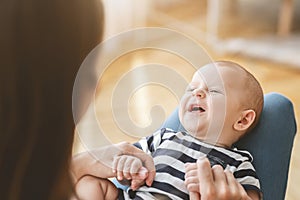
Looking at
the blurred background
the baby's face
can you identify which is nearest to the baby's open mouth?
the baby's face

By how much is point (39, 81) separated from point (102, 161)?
42 centimetres

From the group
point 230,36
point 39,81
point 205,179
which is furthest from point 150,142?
point 230,36

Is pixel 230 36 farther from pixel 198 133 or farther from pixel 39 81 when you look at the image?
pixel 39 81

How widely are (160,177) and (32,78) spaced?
1.57 feet

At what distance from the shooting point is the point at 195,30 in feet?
11.0

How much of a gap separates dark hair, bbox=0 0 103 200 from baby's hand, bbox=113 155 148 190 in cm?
30

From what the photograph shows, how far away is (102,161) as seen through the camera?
3.62 ft

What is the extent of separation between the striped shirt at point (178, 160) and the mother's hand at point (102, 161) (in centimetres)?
3

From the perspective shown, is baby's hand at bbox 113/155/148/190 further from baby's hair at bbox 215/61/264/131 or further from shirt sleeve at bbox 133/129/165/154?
baby's hair at bbox 215/61/264/131

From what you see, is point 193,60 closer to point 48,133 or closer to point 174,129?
point 174,129

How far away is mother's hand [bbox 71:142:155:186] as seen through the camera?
1093mm

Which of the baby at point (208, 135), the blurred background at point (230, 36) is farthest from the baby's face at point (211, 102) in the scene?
the blurred background at point (230, 36)

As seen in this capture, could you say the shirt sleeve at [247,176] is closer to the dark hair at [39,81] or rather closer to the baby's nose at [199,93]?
the baby's nose at [199,93]

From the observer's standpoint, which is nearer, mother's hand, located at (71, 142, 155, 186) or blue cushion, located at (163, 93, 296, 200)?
mother's hand, located at (71, 142, 155, 186)
